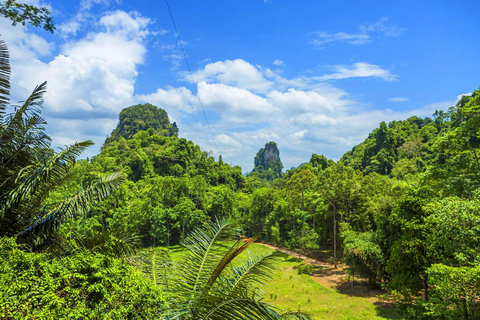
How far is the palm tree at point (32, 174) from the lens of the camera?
5184 mm

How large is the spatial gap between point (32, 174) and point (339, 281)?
795 inches

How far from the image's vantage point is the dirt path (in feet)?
53.6

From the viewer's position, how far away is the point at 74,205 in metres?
5.52

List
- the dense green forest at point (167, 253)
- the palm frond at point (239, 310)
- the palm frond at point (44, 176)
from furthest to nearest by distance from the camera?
the palm frond at point (44, 176) < the dense green forest at point (167, 253) < the palm frond at point (239, 310)

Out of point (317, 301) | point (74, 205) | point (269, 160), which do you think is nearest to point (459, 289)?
point (74, 205)

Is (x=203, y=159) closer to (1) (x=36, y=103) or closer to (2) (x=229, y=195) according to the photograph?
(2) (x=229, y=195)

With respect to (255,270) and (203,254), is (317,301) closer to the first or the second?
(255,270)

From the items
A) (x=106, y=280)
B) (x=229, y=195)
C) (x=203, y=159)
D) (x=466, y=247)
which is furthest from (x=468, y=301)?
(x=203, y=159)

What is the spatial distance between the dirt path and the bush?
15.4 meters

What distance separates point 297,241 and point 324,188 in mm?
6240

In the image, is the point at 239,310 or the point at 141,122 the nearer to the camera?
the point at 239,310

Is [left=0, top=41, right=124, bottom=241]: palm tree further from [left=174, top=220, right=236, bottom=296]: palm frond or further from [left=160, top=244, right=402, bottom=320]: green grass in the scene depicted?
[left=160, top=244, right=402, bottom=320]: green grass

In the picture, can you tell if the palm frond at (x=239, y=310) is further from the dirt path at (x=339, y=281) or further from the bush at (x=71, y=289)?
the dirt path at (x=339, y=281)

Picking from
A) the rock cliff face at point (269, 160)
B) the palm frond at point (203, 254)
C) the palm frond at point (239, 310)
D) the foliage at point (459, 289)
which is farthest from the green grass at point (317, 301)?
the rock cliff face at point (269, 160)
